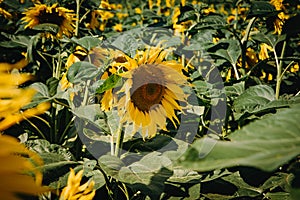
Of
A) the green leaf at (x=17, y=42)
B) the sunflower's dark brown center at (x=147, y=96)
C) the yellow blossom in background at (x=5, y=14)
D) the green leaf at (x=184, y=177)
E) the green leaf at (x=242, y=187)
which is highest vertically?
the yellow blossom in background at (x=5, y=14)

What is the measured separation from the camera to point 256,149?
1.07 ft

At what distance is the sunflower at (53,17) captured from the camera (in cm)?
156

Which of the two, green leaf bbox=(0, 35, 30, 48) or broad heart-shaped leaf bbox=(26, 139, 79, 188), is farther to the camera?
green leaf bbox=(0, 35, 30, 48)

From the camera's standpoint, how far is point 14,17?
2.01m

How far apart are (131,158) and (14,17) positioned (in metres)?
1.24

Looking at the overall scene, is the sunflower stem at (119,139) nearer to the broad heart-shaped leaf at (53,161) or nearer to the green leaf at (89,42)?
the broad heart-shaped leaf at (53,161)

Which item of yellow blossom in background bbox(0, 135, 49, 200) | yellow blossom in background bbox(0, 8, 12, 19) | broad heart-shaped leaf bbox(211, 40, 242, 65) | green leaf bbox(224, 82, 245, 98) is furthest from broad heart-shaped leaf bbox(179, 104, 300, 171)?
yellow blossom in background bbox(0, 8, 12, 19)

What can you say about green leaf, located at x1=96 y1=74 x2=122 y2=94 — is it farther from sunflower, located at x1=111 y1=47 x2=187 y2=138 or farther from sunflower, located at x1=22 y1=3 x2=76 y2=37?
sunflower, located at x1=22 y1=3 x2=76 y2=37

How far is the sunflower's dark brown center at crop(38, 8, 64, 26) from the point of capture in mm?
1589

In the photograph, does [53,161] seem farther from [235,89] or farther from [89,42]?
[235,89]

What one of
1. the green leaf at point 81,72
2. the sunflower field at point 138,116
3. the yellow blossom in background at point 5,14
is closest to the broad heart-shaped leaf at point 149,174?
the sunflower field at point 138,116

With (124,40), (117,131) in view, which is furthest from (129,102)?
(124,40)

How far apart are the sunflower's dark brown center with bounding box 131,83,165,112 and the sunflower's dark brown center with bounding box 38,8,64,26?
0.61 meters

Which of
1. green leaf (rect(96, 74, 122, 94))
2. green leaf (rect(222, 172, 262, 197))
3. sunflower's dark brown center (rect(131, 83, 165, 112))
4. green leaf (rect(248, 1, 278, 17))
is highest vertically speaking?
green leaf (rect(248, 1, 278, 17))
